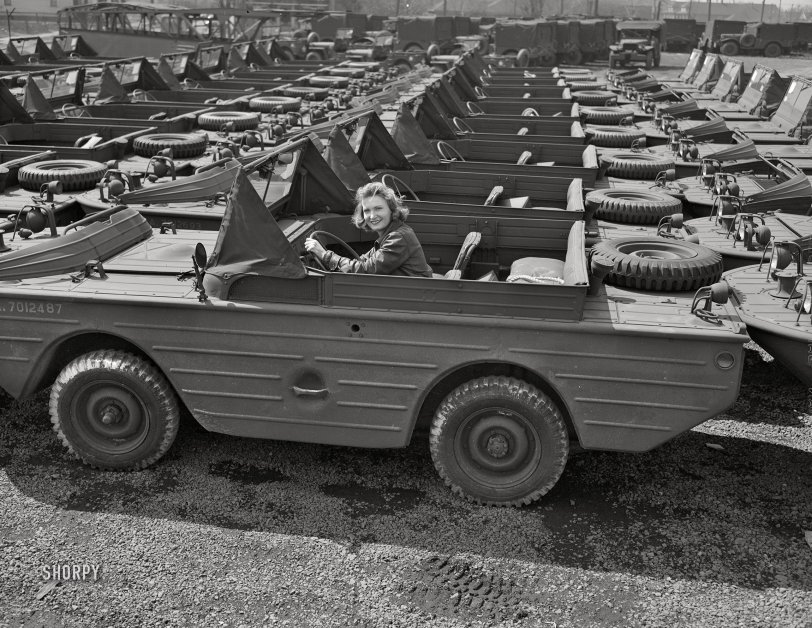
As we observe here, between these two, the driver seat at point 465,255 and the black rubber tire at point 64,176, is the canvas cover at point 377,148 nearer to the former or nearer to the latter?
the black rubber tire at point 64,176

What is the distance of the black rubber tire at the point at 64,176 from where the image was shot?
8.14 meters

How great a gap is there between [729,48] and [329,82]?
23.9 meters

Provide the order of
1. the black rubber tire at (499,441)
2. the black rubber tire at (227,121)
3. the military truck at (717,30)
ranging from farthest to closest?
the military truck at (717,30) → the black rubber tire at (227,121) → the black rubber tire at (499,441)

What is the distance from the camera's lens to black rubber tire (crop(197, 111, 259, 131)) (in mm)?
11477

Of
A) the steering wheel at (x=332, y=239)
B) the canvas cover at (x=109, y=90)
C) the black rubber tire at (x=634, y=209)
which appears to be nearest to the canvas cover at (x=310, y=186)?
the steering wheel at (x=332, y=239)

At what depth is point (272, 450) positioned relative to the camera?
5.73 meters

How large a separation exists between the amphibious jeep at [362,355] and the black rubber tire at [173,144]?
420 centimetres

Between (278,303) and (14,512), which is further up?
(278,303)

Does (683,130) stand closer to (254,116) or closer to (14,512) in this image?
(254,116)

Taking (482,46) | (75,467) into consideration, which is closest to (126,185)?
(75,467)

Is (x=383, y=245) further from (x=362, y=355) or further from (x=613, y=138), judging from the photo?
(x=613, y=138)

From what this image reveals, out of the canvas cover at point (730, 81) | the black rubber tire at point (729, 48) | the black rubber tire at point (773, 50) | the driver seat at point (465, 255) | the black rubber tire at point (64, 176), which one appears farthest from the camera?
the black rubber tire at point (773, 50)

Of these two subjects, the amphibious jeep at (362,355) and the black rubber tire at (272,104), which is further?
the black rubber tire at (272,104)

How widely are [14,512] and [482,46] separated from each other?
29514 mm
